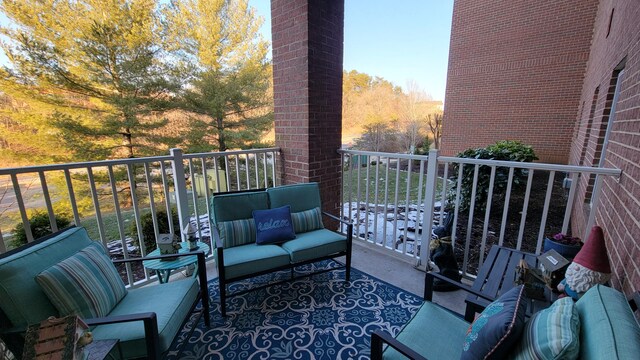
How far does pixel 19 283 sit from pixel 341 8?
3399mm

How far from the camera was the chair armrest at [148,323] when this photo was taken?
1.20 metres

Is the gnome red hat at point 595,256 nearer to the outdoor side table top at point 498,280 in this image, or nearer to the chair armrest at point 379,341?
the outdoor side table top at point 498,280

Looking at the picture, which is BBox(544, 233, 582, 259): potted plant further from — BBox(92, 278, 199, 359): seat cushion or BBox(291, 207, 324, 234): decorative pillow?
BBox(92, 278, 199, 359): seat cushion

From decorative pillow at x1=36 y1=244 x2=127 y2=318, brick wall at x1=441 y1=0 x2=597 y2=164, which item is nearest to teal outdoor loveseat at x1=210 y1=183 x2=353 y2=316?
decorative pillow at x1=36 y1=244 x2=127 y2=318

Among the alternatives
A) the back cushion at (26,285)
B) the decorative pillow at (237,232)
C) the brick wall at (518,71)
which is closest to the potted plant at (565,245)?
the decorative pillow at (237,232)

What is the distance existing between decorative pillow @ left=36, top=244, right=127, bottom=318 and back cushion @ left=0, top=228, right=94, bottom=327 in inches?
1.5

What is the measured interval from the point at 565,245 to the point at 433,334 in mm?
1148

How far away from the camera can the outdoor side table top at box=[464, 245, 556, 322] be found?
1.36 m

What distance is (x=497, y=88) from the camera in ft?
29.1

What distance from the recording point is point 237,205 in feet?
7.98

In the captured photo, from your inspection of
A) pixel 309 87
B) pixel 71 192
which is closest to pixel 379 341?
pixel 71 192

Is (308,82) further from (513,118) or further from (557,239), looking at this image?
(513,118)

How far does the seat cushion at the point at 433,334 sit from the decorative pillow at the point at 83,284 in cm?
146

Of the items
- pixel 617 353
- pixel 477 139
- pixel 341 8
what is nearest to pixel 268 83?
A: pixel 341 8
